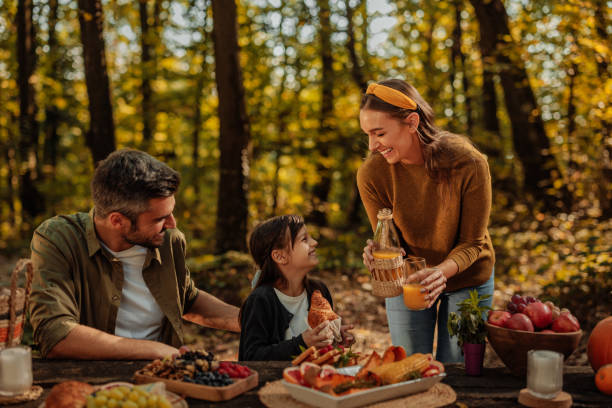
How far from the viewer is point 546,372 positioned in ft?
6.18

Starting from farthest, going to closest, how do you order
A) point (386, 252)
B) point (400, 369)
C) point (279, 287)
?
point (279, 287), point (386, 252), point (400, 369)

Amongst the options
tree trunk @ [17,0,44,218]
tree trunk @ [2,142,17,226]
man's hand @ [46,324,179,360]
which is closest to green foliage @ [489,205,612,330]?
man's hand @ [46,324,179,360]

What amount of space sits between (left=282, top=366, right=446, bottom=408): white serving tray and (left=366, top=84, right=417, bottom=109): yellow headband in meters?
1.39

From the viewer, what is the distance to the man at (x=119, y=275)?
2.46m

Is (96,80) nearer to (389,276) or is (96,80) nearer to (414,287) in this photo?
(389,276)

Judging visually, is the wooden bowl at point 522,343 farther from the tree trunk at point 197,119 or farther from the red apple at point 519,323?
the tree trunk at point 197,119

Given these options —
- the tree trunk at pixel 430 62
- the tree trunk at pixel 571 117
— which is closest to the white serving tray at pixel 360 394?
the tree trunk at pixel 571 117

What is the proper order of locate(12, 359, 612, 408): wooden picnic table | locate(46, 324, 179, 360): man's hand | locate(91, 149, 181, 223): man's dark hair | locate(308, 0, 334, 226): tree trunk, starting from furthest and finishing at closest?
locate(308, 0, 334, 226): tree trunk < locate(91, 149, 181, 223): man's dark hair < locate(46, 324, 179, 360): man's hand < locate(12, 359, 612, 408): wooden picnic table

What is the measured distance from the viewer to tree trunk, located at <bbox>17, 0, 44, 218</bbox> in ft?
42.7

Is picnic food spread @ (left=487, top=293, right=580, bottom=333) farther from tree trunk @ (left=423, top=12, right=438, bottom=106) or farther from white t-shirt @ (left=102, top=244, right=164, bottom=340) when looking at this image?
tree trunk @ (left=423, top=12, right=438, bottom=106)

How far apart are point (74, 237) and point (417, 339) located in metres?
1.86

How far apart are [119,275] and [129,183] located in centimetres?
51

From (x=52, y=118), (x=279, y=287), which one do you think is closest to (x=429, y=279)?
(x=279, y=287)

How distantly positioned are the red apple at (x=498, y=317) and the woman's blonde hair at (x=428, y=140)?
0.91 meters
